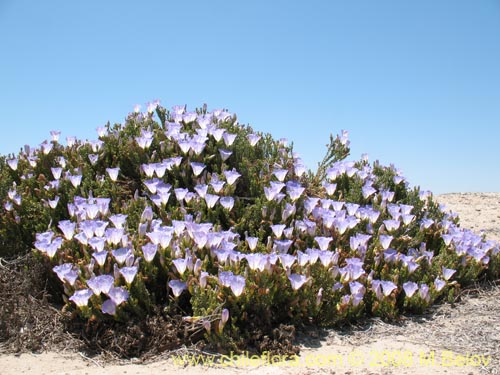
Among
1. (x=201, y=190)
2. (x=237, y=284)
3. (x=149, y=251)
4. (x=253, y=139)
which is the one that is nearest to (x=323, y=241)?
(x=237, y=284)

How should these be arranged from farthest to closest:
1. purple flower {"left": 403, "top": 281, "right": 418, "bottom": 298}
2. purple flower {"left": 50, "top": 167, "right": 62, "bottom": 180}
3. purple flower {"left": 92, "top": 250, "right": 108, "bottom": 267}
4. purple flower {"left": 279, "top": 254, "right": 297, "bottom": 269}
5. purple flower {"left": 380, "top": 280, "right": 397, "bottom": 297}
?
purple flower {"left": 50, "top": 167, "right": 62, "bottom": 180}
purple flower {"left": 403, "top": 281, "right": 418, "bottom": 298}
purple flower {"left": 380, "top": 280, "right": 397, "bottom": 297}
purple flower {"left": 279, "top": 254, "right": 297, "bottom": 269}
purple flower {"left": 92, "top": 250, "right": 108, "bottom": 267}

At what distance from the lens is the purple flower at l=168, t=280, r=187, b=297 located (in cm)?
373

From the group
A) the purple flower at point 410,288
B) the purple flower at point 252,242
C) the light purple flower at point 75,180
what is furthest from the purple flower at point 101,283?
the purple flower at point 410,288

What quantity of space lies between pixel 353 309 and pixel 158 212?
2268 mm

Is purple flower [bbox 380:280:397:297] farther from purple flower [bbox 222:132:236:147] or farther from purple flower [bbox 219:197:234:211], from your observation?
purple flower [bbox 222:132:236:147]

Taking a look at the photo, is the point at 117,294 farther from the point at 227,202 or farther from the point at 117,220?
the point at 227,202

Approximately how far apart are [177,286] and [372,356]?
1.55 metres

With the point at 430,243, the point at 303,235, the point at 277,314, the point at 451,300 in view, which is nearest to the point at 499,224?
the point at 430,243

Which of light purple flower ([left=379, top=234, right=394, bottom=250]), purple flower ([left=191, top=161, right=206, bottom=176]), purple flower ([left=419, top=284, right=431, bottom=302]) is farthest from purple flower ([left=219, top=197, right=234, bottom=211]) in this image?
purple flower ([left=419, top=284, right=431, bottom=302])

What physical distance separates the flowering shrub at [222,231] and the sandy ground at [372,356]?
8.6 inches

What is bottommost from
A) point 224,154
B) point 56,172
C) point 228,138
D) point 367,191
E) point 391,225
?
point 391,225

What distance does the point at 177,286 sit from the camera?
3.75 metres

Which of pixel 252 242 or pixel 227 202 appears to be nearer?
pixel 252 242

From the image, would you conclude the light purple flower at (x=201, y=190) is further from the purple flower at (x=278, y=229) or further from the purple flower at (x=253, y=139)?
the purple flower at (x=253, y=139)
